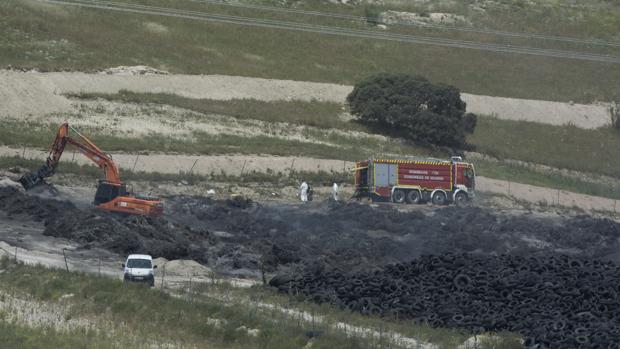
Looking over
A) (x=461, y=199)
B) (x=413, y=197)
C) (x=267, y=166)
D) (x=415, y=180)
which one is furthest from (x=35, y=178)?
(x=461, y=199)

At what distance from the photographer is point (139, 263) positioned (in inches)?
1590

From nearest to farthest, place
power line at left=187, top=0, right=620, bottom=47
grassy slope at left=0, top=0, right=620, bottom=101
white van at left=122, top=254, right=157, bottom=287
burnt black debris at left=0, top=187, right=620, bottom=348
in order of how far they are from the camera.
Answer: burnt black debris at left=0, top=187, right=620, bottom=348 < white van at left=122, top=254, right=157, bottom=287 < grassy slope at left=0, top=0, right=620, bottom=101 < power line at left=187, top=0, right=620, bottom=47

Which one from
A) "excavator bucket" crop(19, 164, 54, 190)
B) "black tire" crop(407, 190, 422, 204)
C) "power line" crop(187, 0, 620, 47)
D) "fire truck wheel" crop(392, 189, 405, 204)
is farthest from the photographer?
"power line" crop(187, 0, 620, 47)

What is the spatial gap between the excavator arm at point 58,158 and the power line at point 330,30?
5239 cm

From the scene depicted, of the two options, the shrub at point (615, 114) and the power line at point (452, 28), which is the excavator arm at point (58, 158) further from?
the power line at point (452, 28)

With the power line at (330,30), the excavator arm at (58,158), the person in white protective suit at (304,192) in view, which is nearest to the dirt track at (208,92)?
the power line at (330,30)

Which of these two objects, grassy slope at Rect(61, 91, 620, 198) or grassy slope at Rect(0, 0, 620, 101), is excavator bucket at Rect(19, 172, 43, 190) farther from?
grassy slope at Rect(0, 0, 620, 101)

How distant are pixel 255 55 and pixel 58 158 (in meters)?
50.3

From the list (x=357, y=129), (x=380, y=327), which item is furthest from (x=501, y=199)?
(x=380, y=327)

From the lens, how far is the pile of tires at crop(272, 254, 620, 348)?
37.4 meters

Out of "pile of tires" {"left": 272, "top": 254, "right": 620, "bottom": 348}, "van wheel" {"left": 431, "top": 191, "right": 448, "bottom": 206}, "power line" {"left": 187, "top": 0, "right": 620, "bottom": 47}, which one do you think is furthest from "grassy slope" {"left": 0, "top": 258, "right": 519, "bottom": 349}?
"power line" {"left": 187, "top": 0, "right": 620, "bottom": 47}

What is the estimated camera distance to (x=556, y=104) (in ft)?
357

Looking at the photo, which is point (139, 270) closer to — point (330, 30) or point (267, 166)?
point (267, 166)

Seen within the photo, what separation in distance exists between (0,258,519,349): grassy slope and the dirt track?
135 ft
